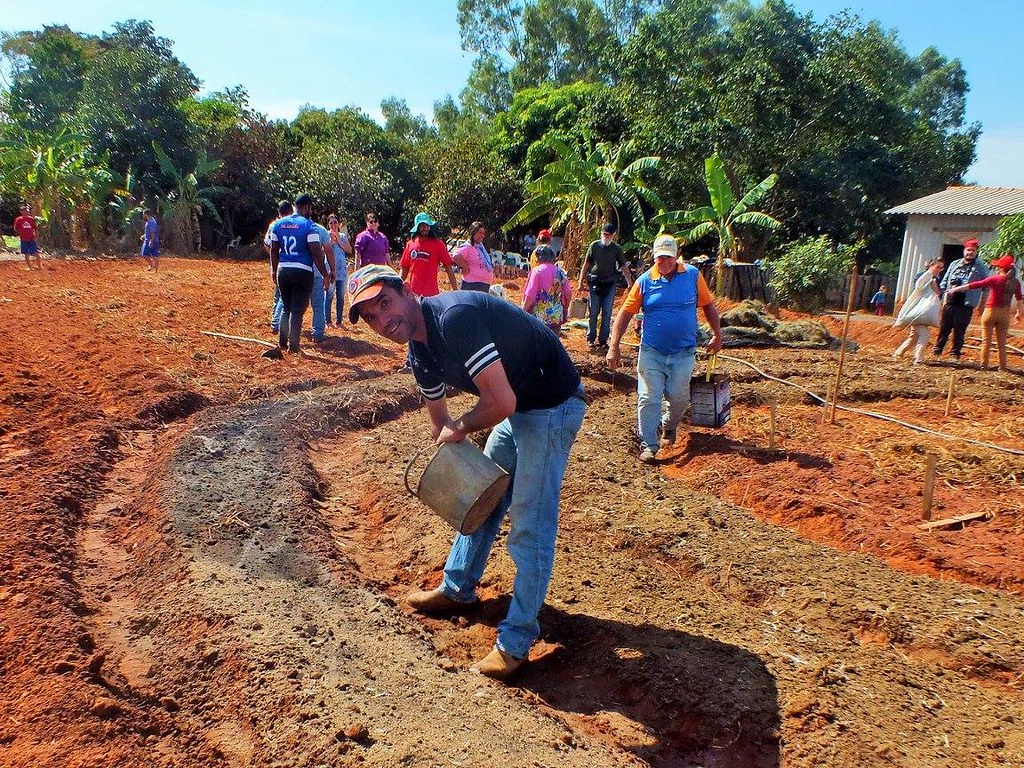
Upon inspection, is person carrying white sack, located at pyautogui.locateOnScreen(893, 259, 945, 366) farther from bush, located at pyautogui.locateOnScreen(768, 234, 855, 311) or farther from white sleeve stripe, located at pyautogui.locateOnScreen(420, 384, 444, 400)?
white sleeve stripe, located at pyautogui.locateOnScreen(420, 384, 444, 400)

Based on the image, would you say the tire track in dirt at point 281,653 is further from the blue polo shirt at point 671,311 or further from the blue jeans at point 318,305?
the blue jeans at point 318,305

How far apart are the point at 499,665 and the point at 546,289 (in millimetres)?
6451

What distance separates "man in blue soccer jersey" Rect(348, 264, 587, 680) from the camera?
305 cm

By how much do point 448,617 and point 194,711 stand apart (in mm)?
1347

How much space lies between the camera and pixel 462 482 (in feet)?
11.2

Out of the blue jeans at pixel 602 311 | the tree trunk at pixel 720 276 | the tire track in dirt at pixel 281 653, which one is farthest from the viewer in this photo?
the tree trunk at pixel 720 276

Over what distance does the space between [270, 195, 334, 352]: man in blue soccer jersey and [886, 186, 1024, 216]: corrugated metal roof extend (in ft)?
53.5

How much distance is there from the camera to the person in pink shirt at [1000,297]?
1041 cm

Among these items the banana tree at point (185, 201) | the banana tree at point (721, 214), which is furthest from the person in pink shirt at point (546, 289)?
the banana tree at point (185, 201)

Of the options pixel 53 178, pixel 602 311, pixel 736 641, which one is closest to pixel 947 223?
pixel 602 311

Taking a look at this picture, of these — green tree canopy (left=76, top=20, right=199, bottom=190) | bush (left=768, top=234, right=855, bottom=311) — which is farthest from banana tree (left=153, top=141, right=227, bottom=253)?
bush (left=768, top=234, right=855, bottom=311)

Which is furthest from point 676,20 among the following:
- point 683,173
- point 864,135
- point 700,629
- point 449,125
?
point 449,125

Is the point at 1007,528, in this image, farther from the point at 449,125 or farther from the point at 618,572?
the point at 449,125

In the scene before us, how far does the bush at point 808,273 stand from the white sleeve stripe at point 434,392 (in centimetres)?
1629
